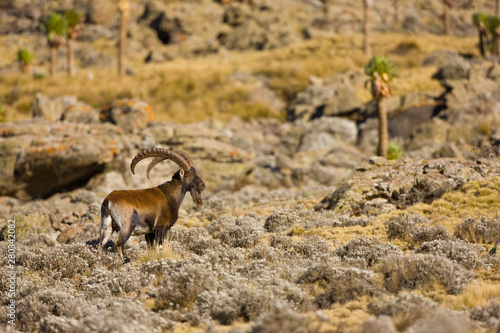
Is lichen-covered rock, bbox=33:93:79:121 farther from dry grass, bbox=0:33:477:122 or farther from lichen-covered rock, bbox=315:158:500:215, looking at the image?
lichen-covered rock, bbox=315:158:500:215

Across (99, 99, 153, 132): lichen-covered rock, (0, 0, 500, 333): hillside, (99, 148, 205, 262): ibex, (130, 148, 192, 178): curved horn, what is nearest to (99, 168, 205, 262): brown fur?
(99, 148, 205, 262): ibex

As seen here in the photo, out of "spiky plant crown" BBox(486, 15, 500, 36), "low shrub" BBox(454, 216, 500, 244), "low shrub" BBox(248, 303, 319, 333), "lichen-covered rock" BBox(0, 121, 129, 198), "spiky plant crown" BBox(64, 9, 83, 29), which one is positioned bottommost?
"lichen-covered rock" BBox(0, 121, 129, 198)

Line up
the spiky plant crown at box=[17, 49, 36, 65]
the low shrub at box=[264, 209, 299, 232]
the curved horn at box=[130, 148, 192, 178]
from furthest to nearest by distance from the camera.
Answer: the spiky plant crown at box=[17, 49, 36, 65], the low shrub at box=[264, 209, 299, 232], the curved horn at box=[130, 148, 192, 178]

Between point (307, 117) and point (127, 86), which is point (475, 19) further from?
point (127, 86)

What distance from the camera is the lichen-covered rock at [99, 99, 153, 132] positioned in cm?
2519

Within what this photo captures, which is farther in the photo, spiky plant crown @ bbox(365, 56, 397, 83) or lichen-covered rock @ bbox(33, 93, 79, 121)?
lichen-covered rock @ bbox(33, 93, 79, 121)

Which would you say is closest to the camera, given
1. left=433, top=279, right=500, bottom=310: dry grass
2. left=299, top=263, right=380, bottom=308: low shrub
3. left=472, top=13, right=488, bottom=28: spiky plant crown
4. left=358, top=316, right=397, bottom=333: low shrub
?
left=358, top=316, right=397, bottom=333: low shrub

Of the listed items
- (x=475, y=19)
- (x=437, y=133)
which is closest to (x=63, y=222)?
(x=437, y=133)

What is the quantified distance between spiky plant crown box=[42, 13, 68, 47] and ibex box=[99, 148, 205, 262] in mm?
40178

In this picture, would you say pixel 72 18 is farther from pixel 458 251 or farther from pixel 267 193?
pixel 458 251

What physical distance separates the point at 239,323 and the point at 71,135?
56.7ft

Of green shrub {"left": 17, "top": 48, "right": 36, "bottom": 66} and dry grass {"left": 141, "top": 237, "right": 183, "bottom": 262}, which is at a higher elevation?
green shrub {"left": 17, "top": 48, "right": 36, "bottom": 66}

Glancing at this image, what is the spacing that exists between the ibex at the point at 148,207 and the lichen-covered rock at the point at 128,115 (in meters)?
15.1

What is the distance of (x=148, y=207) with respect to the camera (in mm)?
9641
